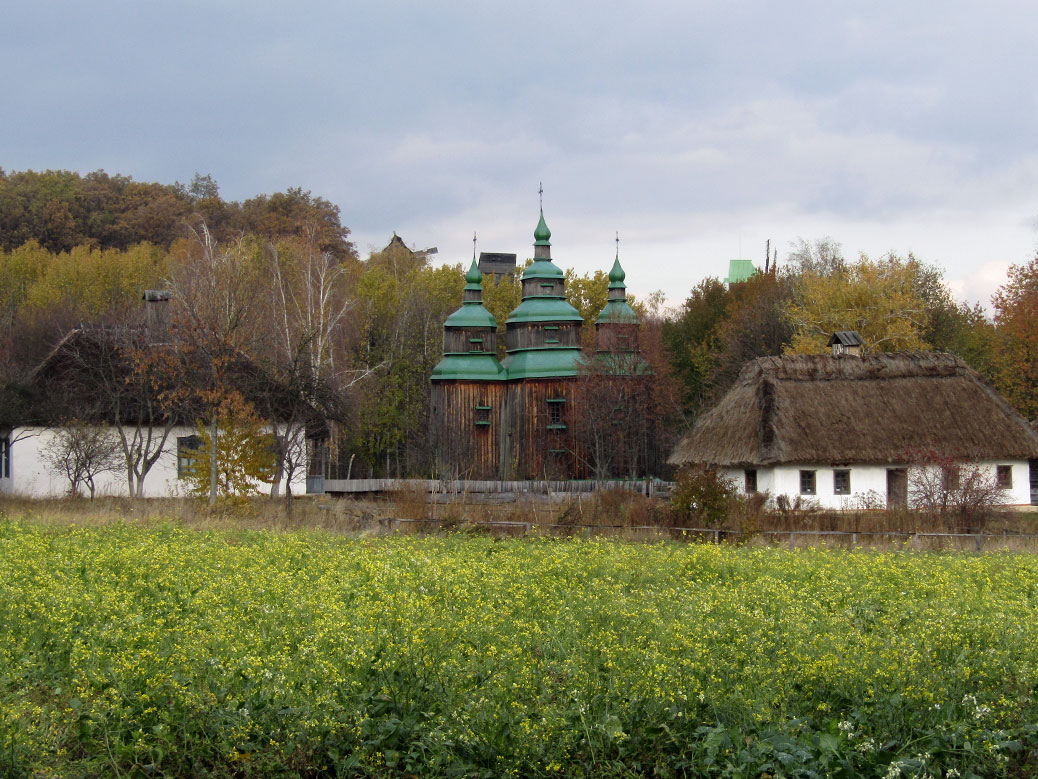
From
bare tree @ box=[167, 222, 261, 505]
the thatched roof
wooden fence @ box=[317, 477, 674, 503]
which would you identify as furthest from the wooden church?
bare tree @ box=[167, 222, 261, 505]

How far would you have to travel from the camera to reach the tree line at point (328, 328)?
32219 mm

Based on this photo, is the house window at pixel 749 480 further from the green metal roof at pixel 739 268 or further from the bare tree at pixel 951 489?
the green metal roof at pixel 739 268

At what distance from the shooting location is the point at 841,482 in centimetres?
3400

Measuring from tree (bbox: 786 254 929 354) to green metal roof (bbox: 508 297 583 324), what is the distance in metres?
9.74

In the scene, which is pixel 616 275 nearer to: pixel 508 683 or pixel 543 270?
pixel 543 270

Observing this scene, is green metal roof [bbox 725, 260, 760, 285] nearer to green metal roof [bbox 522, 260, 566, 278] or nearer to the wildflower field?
green metal roof [bbox 522, 260, 566, 278]

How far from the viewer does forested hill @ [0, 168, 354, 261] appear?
2940 inches

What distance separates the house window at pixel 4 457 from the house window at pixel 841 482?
25177 millimetres

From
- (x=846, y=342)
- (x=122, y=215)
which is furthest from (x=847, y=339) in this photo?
(x=122, y=215)

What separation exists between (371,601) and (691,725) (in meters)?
4.04

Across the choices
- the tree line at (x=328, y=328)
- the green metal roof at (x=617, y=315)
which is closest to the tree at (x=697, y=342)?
the tree line at (x=328, y=328)

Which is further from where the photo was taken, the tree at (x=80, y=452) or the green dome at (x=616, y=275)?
the green dome at (x=616, y=275)

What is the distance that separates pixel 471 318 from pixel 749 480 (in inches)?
753

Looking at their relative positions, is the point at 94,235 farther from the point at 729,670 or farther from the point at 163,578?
the point at 729,670
